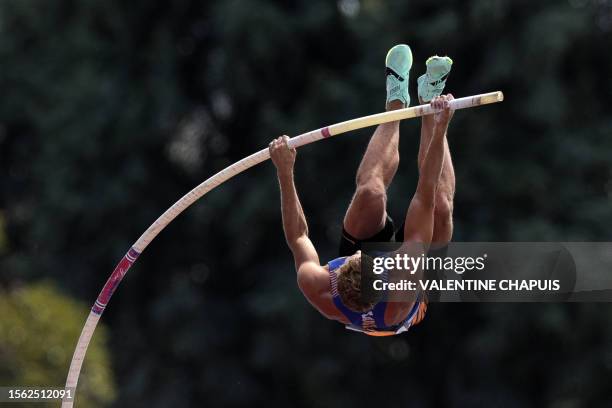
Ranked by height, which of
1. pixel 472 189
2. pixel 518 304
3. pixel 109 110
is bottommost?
pixel 518 304

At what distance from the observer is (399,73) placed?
8227mm

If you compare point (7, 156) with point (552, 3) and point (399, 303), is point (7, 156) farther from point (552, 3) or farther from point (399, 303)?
point (399, 303)

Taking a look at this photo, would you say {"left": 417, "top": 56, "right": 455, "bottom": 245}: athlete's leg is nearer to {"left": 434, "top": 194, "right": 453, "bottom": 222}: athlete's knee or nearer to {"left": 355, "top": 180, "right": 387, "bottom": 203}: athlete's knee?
{"left": 434, "top": 194, "right": 453, "bottom": 222}: athlete's knee

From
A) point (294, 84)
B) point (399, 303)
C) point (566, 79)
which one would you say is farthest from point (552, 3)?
point (399, 303)

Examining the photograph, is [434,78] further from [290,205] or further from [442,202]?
[290,205]

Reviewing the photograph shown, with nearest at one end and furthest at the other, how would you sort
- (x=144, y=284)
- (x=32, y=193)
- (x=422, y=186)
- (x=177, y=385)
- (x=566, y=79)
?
(x=422, y=186) → (x=566, y=79) → (x=177, y=385) → (x=144, y=284) → (x=32, y=193)

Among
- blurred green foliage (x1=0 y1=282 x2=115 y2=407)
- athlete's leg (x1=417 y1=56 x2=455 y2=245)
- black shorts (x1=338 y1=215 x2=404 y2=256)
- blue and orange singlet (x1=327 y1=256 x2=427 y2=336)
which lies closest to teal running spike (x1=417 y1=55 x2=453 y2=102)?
athlete's leg (x1=417 y1=56 x2=455 y2=245)

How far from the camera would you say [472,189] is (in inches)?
803

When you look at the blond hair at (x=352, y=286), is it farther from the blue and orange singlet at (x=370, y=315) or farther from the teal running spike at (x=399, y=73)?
the teal running spike at (x=399, y=73)

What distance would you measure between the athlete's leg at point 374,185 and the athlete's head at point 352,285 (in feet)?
1.61

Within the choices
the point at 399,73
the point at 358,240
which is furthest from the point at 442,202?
the point at 399,73

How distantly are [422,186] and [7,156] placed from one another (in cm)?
2110

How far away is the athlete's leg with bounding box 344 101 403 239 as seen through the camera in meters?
8.06

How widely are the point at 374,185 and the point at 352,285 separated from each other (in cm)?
79
